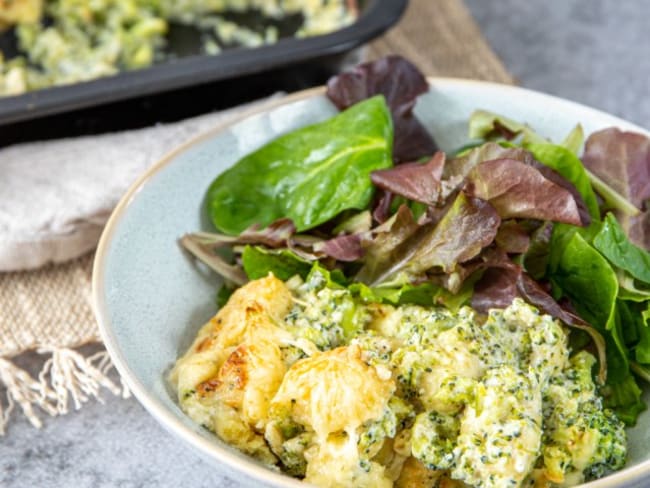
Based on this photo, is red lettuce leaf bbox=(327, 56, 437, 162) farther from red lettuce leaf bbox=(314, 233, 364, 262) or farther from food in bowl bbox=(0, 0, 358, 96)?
food in bowl bbox=(0, 0, 358, 96)

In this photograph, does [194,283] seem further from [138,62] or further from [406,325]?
[138,62]

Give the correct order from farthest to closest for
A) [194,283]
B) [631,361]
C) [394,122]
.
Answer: [394,122] → [194,283] → [631,361]

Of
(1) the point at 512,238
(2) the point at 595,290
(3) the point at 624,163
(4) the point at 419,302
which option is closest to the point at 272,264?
(4) the point at 419,302

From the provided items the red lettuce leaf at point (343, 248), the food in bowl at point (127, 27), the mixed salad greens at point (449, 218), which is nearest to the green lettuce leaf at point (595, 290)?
the mixed salad greens at point (449, 218)

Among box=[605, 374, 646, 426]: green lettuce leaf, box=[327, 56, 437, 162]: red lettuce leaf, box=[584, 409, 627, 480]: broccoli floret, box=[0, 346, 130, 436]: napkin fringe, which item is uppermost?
box=[327, 56, 437, 162]: red lettuce leaf

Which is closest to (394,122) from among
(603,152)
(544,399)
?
(603,152)

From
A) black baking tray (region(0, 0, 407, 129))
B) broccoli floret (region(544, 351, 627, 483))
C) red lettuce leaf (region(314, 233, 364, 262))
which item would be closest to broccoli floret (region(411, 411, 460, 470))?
broccoli floret (region(544, 351, 627, 483))
